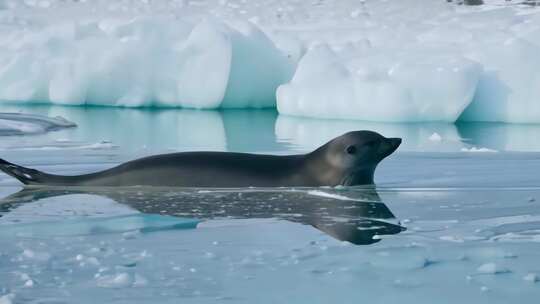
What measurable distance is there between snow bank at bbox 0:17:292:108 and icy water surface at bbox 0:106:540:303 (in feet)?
16.2

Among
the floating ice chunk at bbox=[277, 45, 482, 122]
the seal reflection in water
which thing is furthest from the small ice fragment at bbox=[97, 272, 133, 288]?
the floating ice chunk at bbox=[277, 45, 482, 122]

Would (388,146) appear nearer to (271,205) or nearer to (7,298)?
(271,205)

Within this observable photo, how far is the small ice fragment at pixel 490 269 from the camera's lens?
3.04 metres

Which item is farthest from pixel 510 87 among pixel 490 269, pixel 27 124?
pixel 490 269

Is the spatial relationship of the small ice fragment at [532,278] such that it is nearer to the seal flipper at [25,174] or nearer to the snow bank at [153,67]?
the seal flipper at [25,174]

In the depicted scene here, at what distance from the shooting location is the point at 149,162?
4.95 m

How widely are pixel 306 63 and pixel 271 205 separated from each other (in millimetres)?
6151

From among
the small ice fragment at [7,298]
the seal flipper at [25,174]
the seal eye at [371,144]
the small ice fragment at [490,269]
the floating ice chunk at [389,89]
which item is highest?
the floating ice chunk at [389,89]

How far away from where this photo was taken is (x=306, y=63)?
34.0 ft

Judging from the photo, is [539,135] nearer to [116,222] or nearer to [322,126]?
[322,126]

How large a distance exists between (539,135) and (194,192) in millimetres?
4203

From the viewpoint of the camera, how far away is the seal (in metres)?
4.80

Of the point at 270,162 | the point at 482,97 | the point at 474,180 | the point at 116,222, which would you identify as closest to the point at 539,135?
the point at 482,97

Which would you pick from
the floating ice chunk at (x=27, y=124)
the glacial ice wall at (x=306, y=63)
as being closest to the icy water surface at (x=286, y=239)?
the floating ice chunk at (x=27, y=124)
